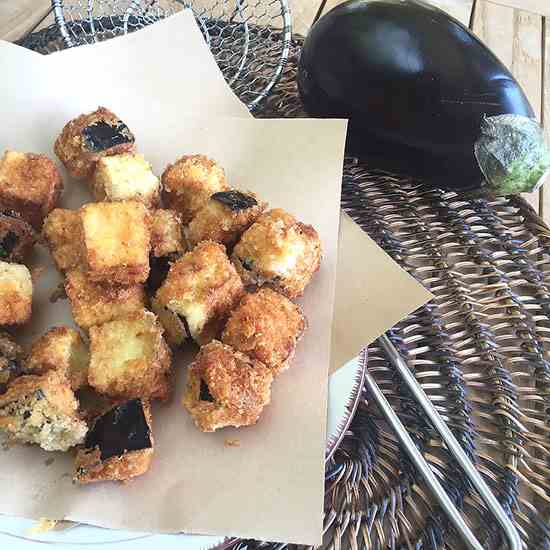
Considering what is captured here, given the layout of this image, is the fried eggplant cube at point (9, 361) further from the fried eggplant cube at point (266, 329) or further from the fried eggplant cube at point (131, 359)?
the fried eggplant cube at point (266, 329)

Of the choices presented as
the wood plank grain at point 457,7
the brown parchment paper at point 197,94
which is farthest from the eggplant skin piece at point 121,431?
the wood plank grain at point 457,7

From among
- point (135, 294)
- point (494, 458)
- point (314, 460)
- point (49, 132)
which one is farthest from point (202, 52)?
point (494, 458)

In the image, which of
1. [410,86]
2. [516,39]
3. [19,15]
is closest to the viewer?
[410,86]

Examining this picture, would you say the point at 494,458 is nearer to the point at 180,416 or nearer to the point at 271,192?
the point at 180,416

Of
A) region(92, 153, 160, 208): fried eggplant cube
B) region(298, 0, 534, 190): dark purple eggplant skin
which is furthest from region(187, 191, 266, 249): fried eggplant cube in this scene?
region(298, 0, 534, 190): dark purple eggplant skin

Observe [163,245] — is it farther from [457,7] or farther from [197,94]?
[457,7]

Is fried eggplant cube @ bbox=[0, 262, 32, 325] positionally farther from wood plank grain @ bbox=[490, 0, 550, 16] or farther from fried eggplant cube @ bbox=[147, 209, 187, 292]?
wood plank grain @ bbox=[490, 0, 550, 16]

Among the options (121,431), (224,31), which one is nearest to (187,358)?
(121,431)
